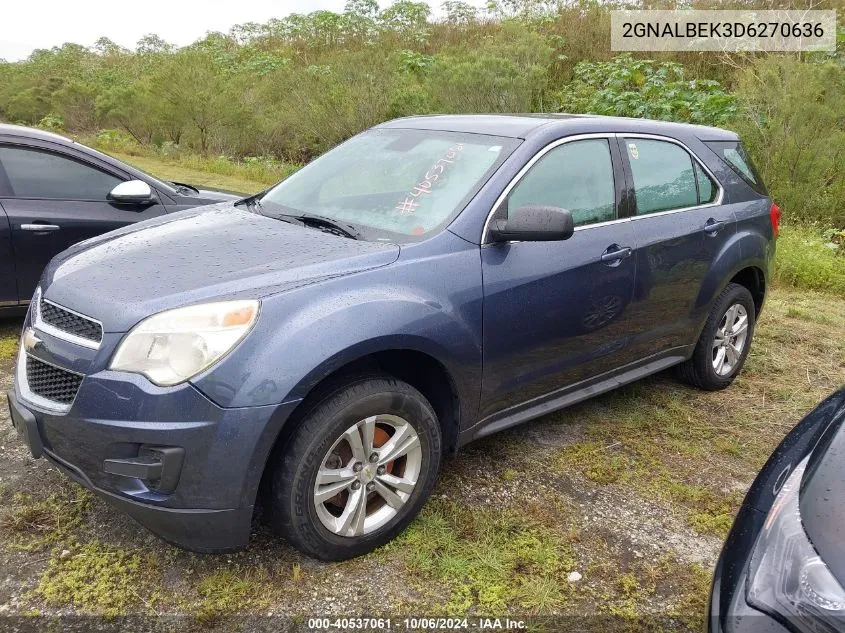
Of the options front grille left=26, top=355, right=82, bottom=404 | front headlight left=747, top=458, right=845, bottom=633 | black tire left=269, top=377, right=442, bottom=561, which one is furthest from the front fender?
front headlight left=747, top=458, right=845, bottom=633

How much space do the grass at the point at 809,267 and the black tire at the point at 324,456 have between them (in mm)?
Result: 6364

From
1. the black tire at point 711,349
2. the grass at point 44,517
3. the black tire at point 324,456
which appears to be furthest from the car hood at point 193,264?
the black tire at point 711,349

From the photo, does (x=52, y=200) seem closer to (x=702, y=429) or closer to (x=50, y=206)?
(x=50, y=206)

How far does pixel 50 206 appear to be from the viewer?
4.55 m

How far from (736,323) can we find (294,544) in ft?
10.5

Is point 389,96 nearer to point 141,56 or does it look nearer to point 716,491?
point 716,491

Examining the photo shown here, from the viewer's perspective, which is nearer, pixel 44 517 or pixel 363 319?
pixel 363 319

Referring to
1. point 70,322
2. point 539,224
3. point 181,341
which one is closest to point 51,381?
point 70,322

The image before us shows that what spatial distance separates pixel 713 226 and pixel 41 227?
4135 mm

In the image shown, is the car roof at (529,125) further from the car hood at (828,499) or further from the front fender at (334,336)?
the car hood at (828,499)

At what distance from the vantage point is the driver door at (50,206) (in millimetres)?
4430

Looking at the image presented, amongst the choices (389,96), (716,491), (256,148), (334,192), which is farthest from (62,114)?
(716,491)

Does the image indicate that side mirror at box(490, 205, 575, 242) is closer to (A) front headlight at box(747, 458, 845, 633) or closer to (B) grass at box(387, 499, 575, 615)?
(B) grass at box(387, 499, 575, 615)

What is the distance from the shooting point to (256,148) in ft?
56.6
